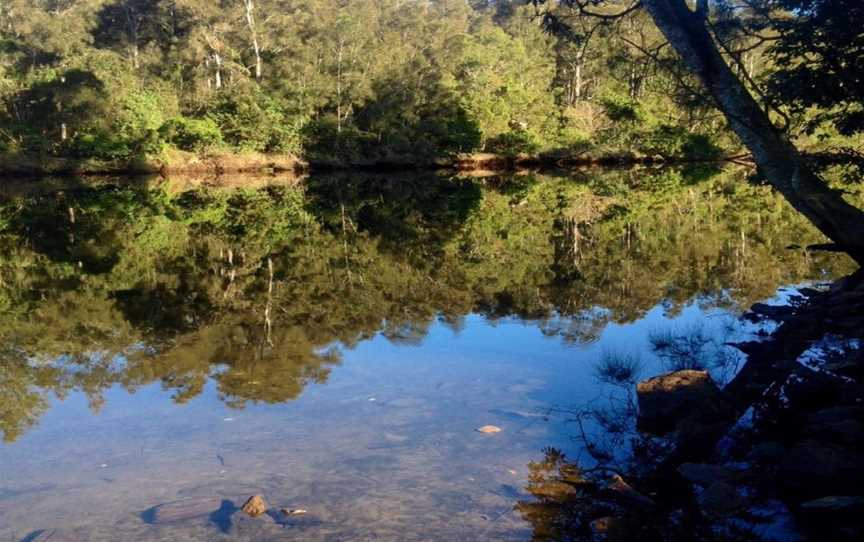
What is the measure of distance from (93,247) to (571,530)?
559 inches

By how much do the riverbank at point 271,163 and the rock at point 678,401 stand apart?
37729 mm

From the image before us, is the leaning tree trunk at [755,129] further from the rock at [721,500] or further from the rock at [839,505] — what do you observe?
the rock at [839,505]

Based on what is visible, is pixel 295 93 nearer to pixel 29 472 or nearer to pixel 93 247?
pixel 93 247

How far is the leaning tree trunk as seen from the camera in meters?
8.82

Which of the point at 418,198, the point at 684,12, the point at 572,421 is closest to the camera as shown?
the point at 572,421

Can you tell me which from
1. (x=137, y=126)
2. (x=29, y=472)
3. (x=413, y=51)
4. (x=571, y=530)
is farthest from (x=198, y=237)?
(x=413, y=51)

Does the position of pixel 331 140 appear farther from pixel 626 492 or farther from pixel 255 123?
pixel 626 492

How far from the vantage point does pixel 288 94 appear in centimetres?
4262

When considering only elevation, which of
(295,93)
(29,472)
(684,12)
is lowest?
(29,472)

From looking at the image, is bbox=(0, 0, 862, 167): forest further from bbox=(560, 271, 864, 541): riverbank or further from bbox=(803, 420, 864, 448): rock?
bbox=(803, 420, 864, 448): rock

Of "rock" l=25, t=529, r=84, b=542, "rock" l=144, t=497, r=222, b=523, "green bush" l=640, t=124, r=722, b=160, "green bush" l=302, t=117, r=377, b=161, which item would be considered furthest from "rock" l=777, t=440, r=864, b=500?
"green bush" l=640, t=124, r=722, b=160

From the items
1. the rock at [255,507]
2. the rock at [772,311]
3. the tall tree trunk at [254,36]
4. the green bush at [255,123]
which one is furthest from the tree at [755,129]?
the tall tree trunk at [254,36]

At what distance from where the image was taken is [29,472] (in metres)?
5.12

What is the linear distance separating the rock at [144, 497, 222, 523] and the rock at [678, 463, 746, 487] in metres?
2.79
